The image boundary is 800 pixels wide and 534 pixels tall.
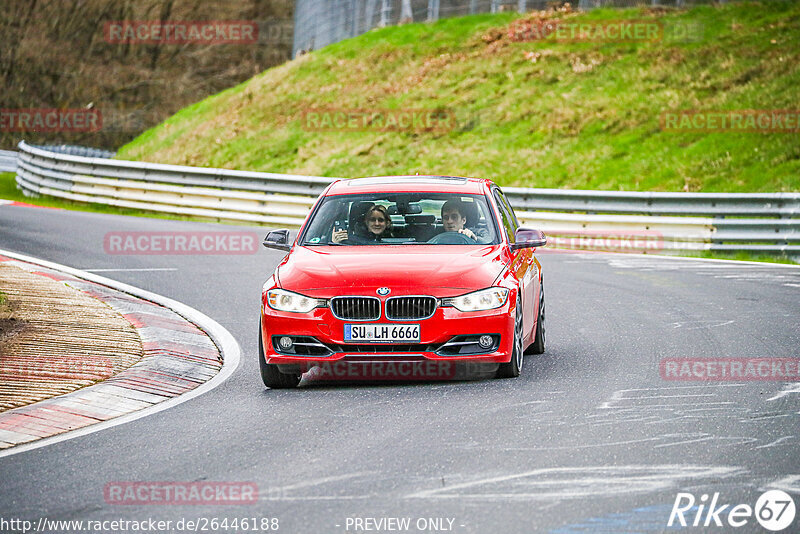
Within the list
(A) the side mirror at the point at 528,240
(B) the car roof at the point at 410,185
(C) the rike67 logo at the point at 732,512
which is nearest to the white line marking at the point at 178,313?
(B) the car roof at the point at 410,185

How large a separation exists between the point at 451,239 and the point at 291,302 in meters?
1.63

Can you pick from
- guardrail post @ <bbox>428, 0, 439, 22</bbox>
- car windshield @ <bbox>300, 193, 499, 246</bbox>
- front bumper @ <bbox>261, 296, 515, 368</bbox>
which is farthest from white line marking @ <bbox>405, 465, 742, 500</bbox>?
guardrail post @ <bbox>428, 0, 439, 22</bbox>

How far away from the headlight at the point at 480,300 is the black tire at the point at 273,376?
139 centimetres

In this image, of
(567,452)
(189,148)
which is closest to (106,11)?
(189,148)

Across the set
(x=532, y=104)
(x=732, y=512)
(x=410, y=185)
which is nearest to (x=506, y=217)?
(x=410, y=185)

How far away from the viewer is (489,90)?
3806cm

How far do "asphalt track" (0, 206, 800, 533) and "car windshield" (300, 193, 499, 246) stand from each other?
4.10 feet

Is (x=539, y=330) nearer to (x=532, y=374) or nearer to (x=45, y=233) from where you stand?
(x=532, y=374)

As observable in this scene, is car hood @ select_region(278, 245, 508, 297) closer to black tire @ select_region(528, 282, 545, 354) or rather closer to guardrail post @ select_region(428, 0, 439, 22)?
black tire @ select_region(528, 282, 545, 354)

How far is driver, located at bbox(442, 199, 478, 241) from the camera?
997cm

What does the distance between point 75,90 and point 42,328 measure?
167 feet

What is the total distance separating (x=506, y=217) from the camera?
419 inches

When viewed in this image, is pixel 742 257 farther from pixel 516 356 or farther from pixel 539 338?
pixel 516 356

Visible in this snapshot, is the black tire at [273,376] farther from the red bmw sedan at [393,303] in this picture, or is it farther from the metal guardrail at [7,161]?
the metal guardrail at [7,161]
